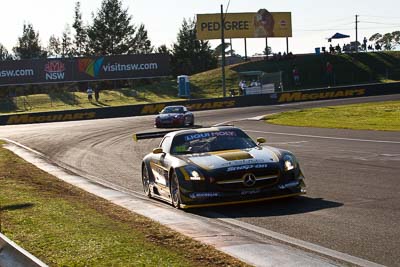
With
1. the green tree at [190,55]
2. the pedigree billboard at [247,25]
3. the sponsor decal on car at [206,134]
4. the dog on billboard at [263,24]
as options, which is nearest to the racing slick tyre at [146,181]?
the sponsor decal on car at [206,134]

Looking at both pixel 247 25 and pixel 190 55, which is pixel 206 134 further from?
pixel 190 55

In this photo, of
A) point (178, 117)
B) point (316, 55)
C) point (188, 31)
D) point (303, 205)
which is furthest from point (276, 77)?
point (303, 205)

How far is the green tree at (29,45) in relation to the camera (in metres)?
123

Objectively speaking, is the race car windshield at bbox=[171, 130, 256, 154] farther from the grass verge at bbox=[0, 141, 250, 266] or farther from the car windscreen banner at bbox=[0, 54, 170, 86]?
the car windscreen banner at bbox=[0, 54, 170, 86]

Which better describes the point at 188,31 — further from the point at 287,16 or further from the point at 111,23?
the point at 287,16

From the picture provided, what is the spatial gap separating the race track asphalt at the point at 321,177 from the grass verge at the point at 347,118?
1.72 m

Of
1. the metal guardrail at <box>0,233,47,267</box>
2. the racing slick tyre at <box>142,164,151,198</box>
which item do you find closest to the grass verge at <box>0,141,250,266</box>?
the metal guardrail at <box>0,233,47,267</box>

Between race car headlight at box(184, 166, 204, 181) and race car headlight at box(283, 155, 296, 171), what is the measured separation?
53.0 inches

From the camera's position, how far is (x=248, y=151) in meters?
11.7

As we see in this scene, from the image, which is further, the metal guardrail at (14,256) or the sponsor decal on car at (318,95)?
the sponsor decal on car at (318,95)

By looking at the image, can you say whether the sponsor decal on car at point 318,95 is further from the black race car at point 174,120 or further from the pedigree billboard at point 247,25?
the pedigree billboard at point 247,25

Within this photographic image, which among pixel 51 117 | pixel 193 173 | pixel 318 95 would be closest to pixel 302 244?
pixel 193 173

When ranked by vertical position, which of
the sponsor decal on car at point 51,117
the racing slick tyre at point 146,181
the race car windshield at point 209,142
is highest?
the race car windshield at point 209,142

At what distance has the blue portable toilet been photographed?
65463 mm
